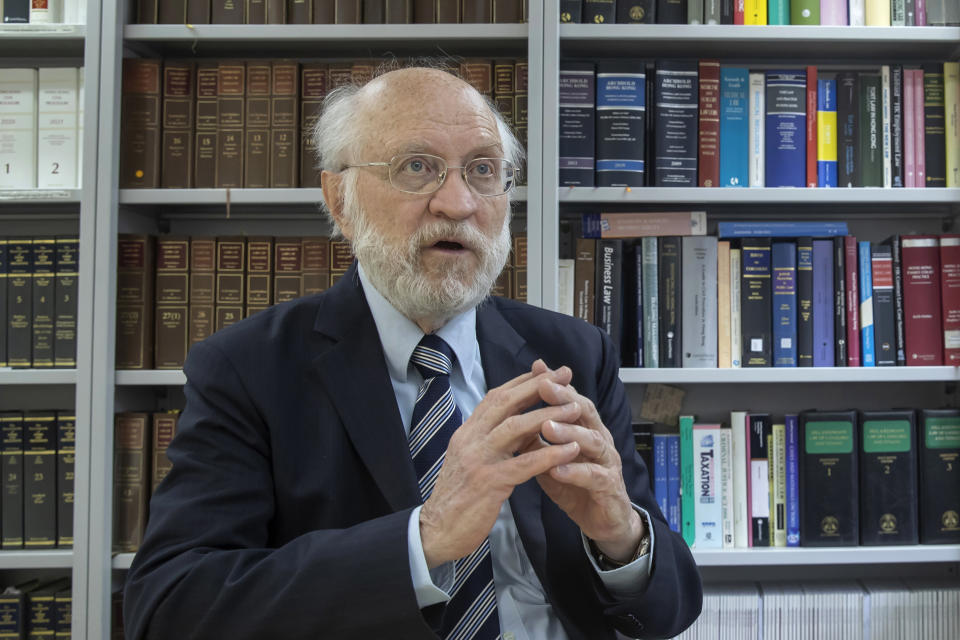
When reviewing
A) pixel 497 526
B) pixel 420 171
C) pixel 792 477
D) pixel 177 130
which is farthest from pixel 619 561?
pixel 177 130

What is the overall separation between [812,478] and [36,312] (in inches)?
78.9

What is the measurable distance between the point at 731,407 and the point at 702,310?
45cm

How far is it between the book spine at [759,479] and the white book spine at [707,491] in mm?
84

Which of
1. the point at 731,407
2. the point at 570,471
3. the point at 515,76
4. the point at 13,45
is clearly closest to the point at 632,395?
the point at 731,407

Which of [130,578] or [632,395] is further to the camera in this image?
[632,395]

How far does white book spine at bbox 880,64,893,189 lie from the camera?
6.15 feet

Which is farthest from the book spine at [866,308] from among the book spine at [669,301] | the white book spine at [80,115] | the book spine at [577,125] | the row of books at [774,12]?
the white book spine at [80,115]

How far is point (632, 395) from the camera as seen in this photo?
214 cm

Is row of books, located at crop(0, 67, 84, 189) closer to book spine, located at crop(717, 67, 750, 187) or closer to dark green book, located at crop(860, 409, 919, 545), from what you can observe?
book spine, located at crop(717, 67, 750, 187)

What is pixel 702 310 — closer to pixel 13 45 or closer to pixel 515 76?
pixel 515 76

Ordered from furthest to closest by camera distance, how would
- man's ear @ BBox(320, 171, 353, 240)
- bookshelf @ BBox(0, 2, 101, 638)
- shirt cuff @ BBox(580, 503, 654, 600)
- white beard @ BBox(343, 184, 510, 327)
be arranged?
bookshelf @ BBox(0, 2, 101, 638)
man's ear @ BBox(320, 171, 353, 240)
white beard @ BBox(343, 184, 510, 327)
shirt cuff @ BBox(580, 503, 654, 600)

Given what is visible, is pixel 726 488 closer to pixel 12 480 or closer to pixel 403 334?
pixel 403 334

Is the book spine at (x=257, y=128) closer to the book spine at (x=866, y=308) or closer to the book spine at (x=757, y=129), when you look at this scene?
the book spine at (x=757, y=129)

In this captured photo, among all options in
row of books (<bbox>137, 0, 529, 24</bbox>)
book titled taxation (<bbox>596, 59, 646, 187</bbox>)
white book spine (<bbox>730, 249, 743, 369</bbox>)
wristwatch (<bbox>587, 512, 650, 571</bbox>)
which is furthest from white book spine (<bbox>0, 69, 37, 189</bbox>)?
white book spine (<bbox>730, 249, 743, 369</bbox>)
